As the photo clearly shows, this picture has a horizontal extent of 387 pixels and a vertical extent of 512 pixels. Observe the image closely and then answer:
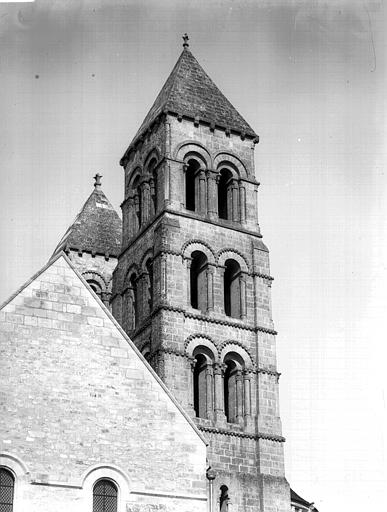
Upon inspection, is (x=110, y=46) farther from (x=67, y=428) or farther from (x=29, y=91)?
(x=67, y=428)

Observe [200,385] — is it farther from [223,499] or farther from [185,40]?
[185,40]

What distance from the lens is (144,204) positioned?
150 feet

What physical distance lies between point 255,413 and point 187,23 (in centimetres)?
1954

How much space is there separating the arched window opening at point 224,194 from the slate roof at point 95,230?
30.8 feet

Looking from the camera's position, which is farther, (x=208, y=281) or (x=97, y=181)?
(x=97, y=181)

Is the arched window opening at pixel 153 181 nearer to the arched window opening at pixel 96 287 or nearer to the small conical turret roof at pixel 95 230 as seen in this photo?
the arched window opening at pixel 96 287

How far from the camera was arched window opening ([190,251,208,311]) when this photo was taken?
4378 cm

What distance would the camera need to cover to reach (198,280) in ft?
146

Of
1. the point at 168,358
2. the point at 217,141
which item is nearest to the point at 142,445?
the point at 168,358

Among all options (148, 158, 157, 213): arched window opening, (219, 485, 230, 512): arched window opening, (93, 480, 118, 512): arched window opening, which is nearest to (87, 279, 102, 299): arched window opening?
(148, 158, 157, 213): arched window opening

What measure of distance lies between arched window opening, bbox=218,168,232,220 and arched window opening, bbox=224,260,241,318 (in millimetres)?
2231

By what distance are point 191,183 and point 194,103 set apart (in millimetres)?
3213

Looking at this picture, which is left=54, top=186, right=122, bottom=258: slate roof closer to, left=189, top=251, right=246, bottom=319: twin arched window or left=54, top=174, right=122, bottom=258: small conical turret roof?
left=54, top=174, right=122, bottom=258: small conical turret roof

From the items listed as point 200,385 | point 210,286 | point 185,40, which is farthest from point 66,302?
point 185,40
